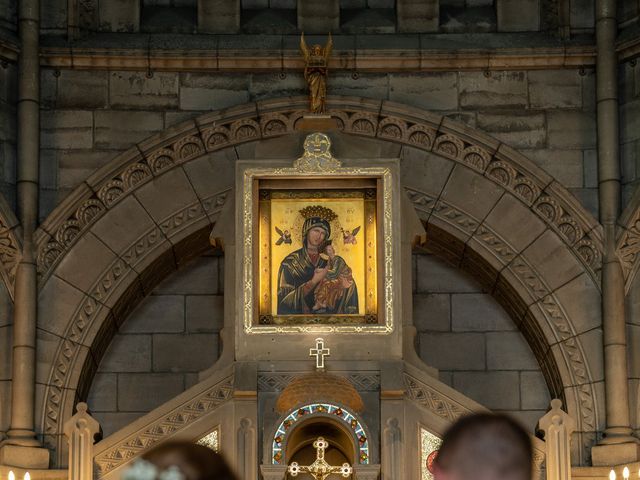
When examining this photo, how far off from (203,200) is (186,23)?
163 cm

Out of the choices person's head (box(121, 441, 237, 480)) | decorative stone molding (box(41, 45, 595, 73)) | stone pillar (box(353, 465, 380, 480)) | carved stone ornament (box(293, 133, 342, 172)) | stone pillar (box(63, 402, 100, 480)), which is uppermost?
decorative stone molding (box(41, 45, 595, 73))

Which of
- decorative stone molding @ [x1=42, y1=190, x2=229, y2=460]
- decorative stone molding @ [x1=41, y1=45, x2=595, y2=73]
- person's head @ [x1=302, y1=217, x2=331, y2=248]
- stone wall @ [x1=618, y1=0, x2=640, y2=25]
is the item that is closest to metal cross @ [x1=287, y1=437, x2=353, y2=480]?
person's head @ [x1=302, y1=217, x2=331, y2=248]

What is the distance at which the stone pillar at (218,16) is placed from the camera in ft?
44.1

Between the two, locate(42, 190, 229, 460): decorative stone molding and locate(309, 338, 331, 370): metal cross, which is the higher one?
locate(42, 190, 229, 460): decorative stone molding

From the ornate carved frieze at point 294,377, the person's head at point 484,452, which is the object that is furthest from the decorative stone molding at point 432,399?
the person's head at point 484,452

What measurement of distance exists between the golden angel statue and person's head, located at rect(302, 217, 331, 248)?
6.71 feet

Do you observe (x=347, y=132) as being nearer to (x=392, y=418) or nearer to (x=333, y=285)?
(x=333, y=285)

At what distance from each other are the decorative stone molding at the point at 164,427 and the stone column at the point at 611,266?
3.62 m

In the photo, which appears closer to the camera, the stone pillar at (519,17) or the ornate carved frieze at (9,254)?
the ornate carved frieze at (9,254)

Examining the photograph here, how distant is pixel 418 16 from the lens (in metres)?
13.5

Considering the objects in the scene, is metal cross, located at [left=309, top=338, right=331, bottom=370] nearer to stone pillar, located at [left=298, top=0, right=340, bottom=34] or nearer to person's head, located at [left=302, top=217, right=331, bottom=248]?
person's head, located at [left=302, top=217, right=331, bottom=248]

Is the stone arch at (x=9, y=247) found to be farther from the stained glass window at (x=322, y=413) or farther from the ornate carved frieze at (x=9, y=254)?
the stained glass window at (x=322, y=413)

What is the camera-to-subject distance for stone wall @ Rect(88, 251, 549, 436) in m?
13.6

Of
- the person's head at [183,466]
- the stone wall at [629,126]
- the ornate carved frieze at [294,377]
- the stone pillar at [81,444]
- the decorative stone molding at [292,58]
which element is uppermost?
the decorative stone molding at [292,58]
